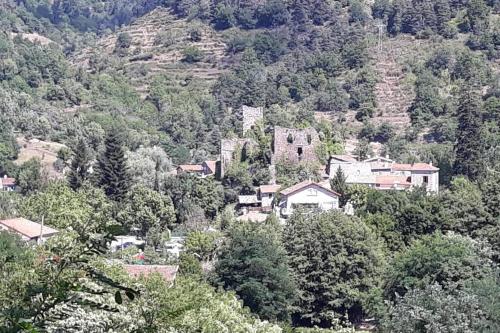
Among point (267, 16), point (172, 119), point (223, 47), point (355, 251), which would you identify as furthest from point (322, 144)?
point (267, 16)

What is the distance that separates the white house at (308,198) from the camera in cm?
4084

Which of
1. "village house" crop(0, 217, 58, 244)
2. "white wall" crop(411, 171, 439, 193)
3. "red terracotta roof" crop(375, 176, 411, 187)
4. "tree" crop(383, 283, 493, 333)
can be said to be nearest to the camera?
"tree" crop(383, 283, 493, 333)

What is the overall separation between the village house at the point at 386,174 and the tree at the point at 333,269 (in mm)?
12188

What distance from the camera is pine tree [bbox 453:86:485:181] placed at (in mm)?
48812

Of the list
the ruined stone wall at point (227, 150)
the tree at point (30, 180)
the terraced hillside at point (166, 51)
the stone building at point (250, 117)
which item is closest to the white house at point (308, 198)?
the ruined stone wall at point (227, 150)

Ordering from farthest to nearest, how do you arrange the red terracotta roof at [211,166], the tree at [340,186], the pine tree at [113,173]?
1. the red terracotta roof at [211,166]
2. the pine tree at [113,173]
3. the tree at [340,186]

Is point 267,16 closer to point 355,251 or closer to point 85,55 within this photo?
point 85,55

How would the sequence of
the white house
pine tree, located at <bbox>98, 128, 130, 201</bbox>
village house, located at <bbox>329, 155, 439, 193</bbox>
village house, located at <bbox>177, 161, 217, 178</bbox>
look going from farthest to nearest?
village house, located at <bbox>177, 161, 217, 178</bbox>
village house, located at <bbox>329, 155, 439, 193</bbox>
pine tree, located at <bbox>98, 128, 130, 201</bbox>
the white house

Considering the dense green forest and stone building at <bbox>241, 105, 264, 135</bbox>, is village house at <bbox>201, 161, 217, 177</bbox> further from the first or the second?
stone building at <bbox>241, 105, 264, 135</bbox>

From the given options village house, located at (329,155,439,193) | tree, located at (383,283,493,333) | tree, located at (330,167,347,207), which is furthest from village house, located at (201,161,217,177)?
tree, located at (383,283,493,333)

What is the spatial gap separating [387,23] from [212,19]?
2011 centimetres

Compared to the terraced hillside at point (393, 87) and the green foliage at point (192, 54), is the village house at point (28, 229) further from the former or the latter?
the green foliage at point (192, 54)

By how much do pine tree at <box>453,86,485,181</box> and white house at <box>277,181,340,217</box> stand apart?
992cm

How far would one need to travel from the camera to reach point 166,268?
28438mm
